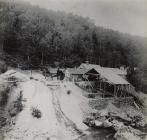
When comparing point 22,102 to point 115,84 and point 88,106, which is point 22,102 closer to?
point 88,106

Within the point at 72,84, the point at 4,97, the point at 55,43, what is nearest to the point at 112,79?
the point at 72,84

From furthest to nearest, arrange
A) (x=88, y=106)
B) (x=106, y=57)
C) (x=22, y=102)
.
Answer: (x=106, y=57), (x=88, y=106), (x=22, y=102)

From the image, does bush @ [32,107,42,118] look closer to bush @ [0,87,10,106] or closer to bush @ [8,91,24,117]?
bush @ [8,91,24,117]

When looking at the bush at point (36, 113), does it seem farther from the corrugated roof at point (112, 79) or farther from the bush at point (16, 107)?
the corrugated roof at point (112, 79)

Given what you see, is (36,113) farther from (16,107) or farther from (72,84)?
(72,84)

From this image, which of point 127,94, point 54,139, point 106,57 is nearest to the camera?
point 54,139

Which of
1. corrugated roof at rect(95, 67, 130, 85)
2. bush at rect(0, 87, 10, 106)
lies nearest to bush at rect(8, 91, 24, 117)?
bush at rect(0, 87, 10, 106)

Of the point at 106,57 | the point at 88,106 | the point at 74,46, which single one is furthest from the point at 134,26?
the point at 106,57
